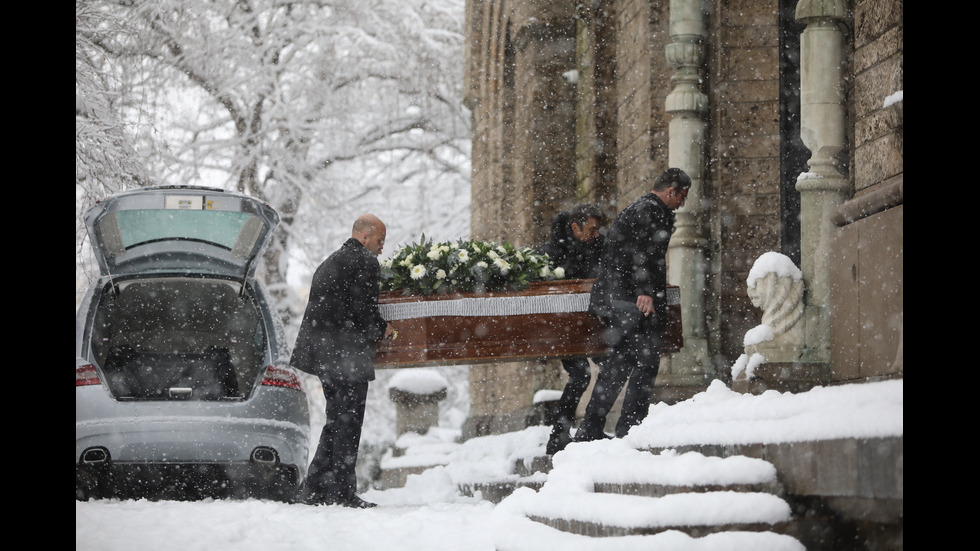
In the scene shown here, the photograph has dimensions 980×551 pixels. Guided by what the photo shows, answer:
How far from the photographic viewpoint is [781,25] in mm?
9766

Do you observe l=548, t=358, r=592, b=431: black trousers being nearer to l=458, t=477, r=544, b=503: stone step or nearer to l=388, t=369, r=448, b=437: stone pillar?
l=458, t=477, r=544, b=503: stone step

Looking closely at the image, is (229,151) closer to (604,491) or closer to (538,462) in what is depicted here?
(538,462)

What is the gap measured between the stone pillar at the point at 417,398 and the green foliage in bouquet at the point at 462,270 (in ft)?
18.5

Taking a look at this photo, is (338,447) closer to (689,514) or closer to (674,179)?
(674,179)

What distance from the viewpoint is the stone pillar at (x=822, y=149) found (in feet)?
25.0

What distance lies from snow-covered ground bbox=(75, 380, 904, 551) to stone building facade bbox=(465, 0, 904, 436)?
616 millimetres

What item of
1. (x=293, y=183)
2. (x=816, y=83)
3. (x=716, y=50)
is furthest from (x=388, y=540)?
(x=293, y=183)

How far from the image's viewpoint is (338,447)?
7.78m

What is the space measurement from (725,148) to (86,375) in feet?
16.8

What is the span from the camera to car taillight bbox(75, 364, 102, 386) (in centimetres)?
764

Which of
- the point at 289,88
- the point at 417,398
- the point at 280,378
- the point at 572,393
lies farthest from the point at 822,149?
the point at 289,88

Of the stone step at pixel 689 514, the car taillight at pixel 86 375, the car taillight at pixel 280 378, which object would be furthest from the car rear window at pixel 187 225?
the stone step at pixel 689 514

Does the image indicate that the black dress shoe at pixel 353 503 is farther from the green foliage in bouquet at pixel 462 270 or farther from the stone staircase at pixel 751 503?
the stone staircase at pixel 751 503

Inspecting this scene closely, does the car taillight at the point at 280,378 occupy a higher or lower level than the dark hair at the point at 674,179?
lower
